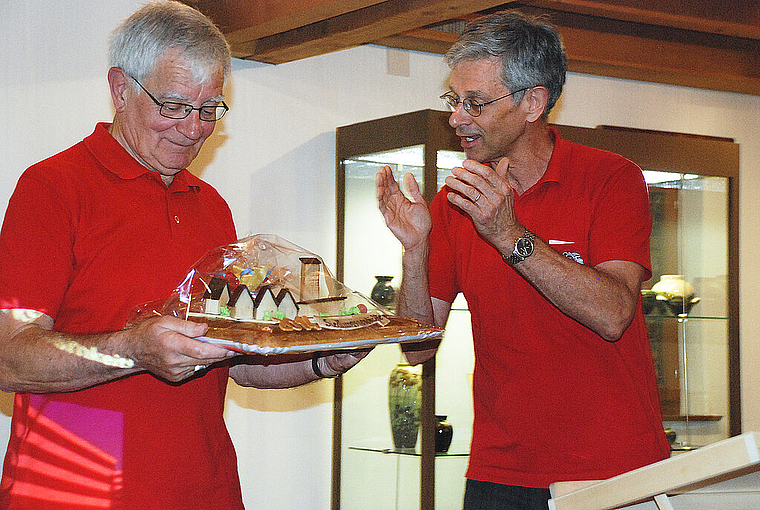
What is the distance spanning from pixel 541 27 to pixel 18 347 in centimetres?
151

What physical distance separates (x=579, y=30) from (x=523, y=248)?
2.72m

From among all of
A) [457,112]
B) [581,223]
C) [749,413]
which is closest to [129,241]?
[457,112]

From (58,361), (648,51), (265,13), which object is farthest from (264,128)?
(58,361)

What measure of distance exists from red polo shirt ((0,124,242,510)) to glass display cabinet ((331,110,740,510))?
1817mm

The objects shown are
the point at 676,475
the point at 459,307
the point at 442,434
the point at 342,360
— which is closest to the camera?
the point at 676,475

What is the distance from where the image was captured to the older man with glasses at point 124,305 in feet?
5.32

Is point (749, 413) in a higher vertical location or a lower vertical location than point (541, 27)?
lower

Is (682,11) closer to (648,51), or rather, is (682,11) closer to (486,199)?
(648,51)

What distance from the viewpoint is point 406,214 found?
225cm

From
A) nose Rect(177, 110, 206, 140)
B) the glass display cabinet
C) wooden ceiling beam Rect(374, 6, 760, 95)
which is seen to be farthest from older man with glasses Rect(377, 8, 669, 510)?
wooden ceiling beam Rect(374, 6, 760, 95)

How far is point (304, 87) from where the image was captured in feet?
13.2

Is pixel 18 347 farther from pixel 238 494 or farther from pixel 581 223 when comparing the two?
pixel 581 223

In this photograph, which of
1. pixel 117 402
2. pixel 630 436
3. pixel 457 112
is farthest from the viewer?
pixel 457 112

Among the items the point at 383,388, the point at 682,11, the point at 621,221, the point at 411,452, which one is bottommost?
the point at 411,452
